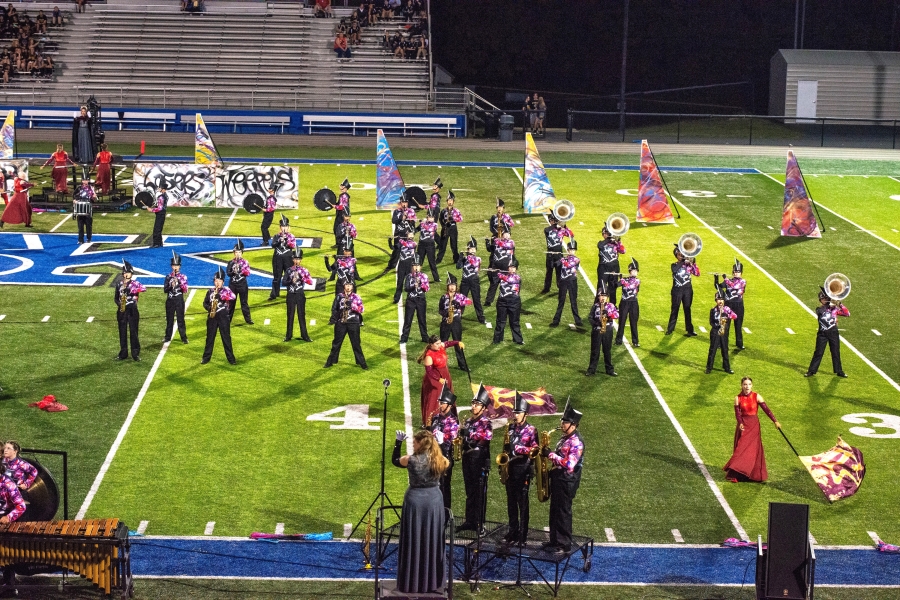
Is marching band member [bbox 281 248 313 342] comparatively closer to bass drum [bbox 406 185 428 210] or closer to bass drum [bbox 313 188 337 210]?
bass drum [bbox 406 185 428 210]

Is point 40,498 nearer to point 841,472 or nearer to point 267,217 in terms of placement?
point 841,472

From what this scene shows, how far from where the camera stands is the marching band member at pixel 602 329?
1988 centimetres

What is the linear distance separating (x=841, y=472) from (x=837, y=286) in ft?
17.0

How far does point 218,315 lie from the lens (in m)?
20.1

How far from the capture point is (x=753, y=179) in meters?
38.8

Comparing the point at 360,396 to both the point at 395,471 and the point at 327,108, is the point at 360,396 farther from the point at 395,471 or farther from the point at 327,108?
the point at 327,108

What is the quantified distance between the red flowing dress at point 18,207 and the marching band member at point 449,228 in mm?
9900

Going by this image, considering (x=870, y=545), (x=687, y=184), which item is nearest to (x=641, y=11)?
(x=687, y=184)

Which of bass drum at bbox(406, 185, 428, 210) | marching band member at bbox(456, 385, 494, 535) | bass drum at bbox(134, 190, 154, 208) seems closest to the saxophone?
marching band member at bbox(456, 385, 494, 535)

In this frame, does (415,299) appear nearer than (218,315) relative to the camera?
No

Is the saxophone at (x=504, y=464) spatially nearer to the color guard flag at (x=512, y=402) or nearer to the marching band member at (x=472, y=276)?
the color guard flag at (x=512, y=402)

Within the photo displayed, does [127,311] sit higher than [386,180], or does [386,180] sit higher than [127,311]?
[386,180]

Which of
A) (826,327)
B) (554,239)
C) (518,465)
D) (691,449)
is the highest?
(554,239)

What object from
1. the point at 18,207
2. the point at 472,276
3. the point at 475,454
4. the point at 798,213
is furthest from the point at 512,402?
the point at 18,207
